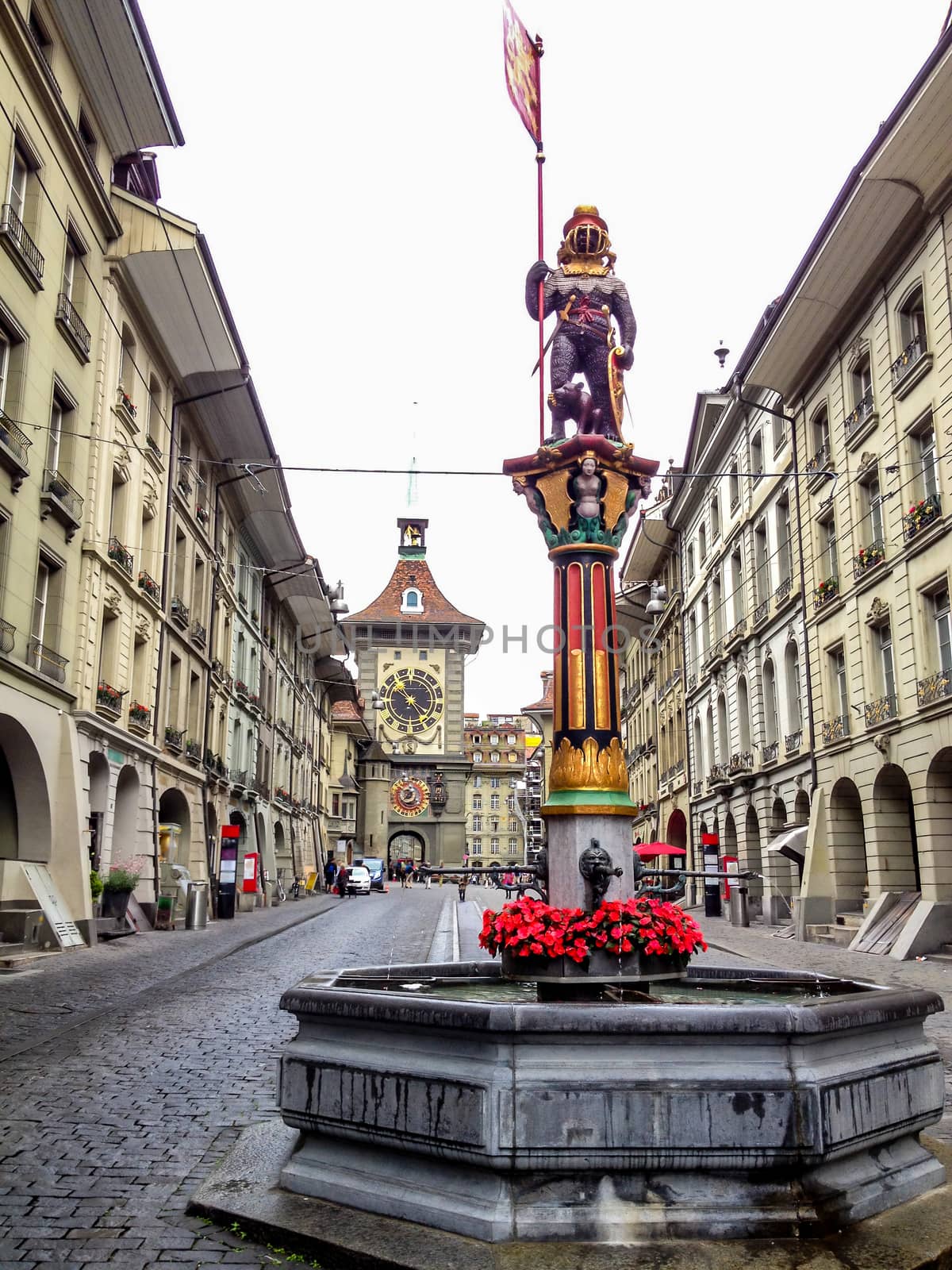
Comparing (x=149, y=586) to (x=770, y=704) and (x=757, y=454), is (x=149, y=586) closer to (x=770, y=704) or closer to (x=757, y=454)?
(x=770, y=704)

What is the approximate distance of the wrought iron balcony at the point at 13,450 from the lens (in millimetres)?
17156

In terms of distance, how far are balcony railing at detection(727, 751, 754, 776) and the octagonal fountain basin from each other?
28837 millimetres

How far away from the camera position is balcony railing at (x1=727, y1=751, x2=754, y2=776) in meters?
33.5

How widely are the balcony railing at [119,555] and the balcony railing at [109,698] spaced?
240cm

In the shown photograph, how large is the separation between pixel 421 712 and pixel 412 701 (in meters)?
1.30

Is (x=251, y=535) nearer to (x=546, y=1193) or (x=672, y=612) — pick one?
(x=672, y=612)

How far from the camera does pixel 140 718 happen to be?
81.5 ft

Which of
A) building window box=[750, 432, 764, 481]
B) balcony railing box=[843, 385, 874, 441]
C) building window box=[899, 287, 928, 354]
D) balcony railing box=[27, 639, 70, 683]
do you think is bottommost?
balcony railing box=[27, 639, 70, 683]

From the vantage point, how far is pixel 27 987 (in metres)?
13.8

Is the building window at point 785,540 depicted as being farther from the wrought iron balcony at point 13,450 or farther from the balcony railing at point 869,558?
the wrought iron balcony at point 13,450

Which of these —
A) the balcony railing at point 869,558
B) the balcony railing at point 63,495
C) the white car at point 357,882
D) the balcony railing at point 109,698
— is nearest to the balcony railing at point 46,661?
the balcony railing at point 109,698

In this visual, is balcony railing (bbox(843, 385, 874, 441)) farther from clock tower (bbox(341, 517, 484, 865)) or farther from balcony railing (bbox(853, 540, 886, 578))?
clock tower (bbox(341, 517, 484, 865))

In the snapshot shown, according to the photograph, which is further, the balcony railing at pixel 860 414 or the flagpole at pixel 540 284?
the balcony railing at pixel 860 414

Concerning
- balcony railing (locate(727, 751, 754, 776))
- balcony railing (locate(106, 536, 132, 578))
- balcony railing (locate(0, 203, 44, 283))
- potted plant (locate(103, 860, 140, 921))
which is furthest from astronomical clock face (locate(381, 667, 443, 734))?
balcony railing (locate(0, 203, 44, 283))
